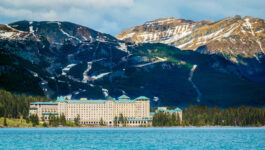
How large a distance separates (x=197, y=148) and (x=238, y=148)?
10819 millimetres

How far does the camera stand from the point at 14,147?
143 meters

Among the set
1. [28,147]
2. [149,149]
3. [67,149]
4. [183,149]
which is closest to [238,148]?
[183,149]

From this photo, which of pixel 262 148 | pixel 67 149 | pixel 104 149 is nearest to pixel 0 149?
pixel 67 149

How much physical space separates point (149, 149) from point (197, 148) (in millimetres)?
13287

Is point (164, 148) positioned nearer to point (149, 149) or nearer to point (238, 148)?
point (149, 149)

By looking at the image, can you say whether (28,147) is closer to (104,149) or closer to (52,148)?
(52,148)

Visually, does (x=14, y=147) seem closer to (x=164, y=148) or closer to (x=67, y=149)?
(x=67, y=149)

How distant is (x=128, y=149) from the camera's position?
139 metres

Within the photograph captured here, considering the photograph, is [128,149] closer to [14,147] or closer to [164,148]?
[164,148]

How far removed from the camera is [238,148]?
140000 millimetres

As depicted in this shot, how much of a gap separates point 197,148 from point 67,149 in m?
34.5

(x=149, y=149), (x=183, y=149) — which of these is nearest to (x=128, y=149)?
(x=149, y=149)

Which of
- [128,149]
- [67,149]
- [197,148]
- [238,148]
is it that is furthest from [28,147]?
[238,148]

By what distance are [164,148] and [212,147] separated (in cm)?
1378
